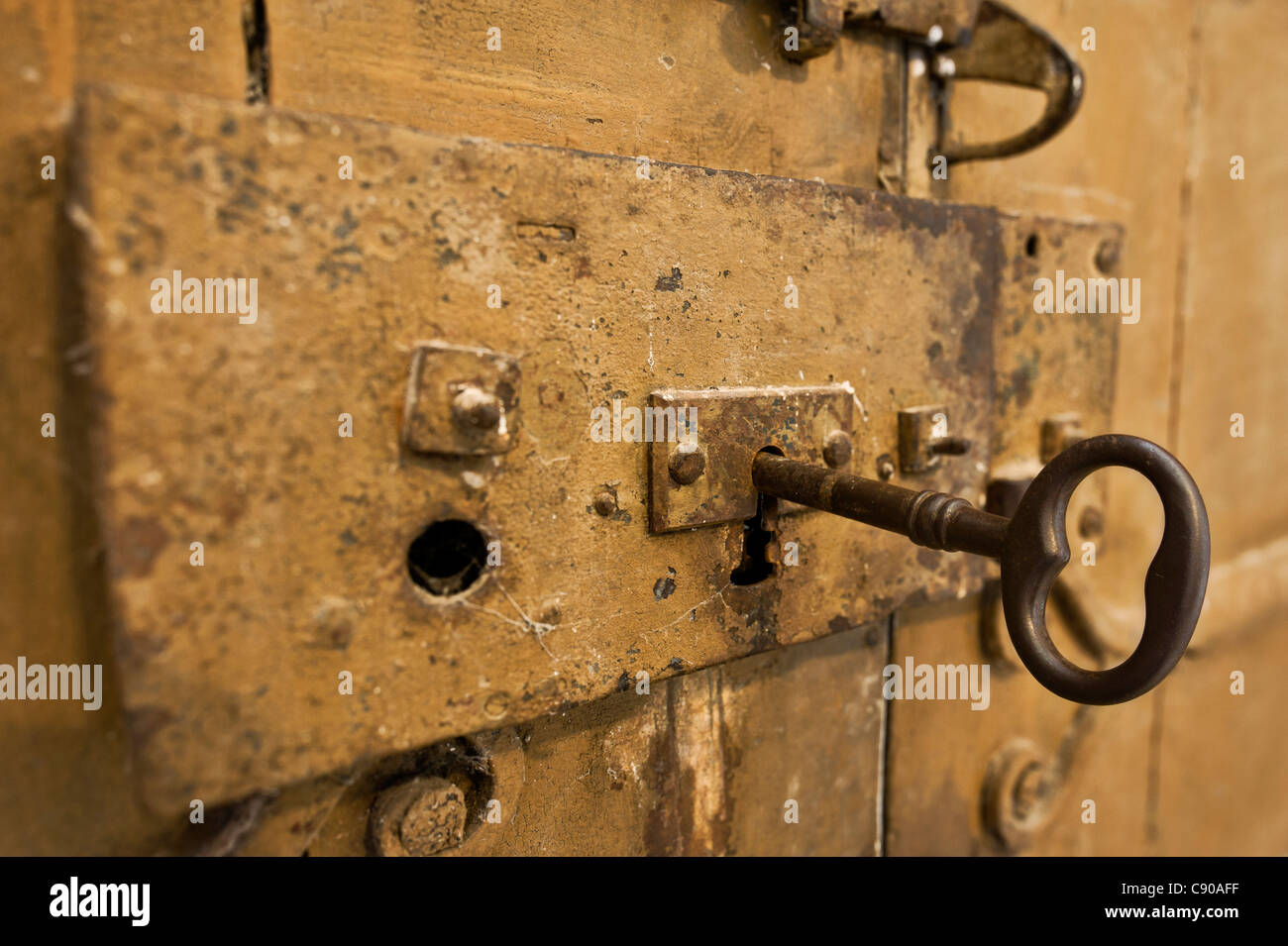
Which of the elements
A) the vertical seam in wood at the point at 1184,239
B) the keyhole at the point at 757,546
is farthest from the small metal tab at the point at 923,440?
the vertical seam in wood at the point at 1184,239

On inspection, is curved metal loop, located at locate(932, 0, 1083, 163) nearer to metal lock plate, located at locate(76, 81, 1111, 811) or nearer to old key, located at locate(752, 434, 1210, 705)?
metal lock plate, located at locate(76, 81, 1111, 811)

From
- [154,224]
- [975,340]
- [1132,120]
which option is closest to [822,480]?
[975,340]

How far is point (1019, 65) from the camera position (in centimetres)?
58

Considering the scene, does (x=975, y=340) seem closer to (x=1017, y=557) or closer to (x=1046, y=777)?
(x=1017, y=557)

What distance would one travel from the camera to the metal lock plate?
31cm

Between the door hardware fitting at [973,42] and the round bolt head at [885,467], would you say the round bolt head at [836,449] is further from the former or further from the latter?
the door hardware fitting at [973,42]

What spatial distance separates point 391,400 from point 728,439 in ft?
0.69

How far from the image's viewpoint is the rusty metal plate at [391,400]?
0.31 meters

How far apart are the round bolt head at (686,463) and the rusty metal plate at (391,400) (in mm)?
17

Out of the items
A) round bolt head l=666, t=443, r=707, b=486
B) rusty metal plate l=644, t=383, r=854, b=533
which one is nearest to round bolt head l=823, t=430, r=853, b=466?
rusty metal plate l=644, t=383, r=854, b=533

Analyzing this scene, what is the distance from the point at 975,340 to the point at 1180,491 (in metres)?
0.25

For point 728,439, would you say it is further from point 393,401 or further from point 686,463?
point 393,401
